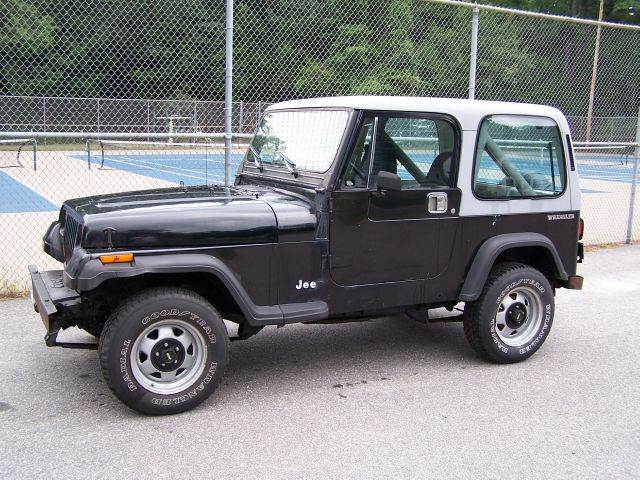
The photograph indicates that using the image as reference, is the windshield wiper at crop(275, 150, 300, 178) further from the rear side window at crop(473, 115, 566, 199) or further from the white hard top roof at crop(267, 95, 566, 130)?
the rear side window at crop(473, 115, 566, 199)

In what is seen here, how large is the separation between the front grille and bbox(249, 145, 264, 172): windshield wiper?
1.51 metres

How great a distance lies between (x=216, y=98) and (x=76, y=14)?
2.39 meters

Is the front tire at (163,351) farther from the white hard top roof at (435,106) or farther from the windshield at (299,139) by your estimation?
the white hard top roof at (435,106)

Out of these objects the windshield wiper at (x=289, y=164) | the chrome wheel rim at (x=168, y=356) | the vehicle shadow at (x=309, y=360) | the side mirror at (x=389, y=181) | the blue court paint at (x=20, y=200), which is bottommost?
the vehicle shadow at (x=309, y=360)

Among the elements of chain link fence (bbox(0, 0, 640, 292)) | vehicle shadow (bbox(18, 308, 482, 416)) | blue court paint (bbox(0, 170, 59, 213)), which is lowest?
vehicle shadow (bbox(18, 308, 482, 416))

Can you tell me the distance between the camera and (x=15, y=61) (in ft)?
33.7

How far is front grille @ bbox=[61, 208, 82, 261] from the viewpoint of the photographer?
12.9ft

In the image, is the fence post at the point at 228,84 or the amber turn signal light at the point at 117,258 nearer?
the amber turn signal light at the point at 117,258

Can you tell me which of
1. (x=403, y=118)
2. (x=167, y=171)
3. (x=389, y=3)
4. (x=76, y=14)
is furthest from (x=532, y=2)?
(x=403, y=118)

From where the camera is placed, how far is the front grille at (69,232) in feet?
12.9

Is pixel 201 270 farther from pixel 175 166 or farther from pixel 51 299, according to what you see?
pixel 175 166


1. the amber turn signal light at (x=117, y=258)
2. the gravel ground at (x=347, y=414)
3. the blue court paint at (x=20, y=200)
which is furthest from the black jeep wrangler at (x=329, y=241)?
the blue court paint at (x=20, y=200)

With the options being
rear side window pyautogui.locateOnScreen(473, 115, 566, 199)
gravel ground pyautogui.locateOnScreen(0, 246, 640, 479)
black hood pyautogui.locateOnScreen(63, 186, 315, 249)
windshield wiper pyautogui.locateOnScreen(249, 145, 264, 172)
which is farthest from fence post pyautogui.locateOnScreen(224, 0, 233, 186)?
rear side window pyautogui.locateOnScreen(473, 115, 566, 199)

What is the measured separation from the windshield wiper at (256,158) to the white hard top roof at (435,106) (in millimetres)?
473
